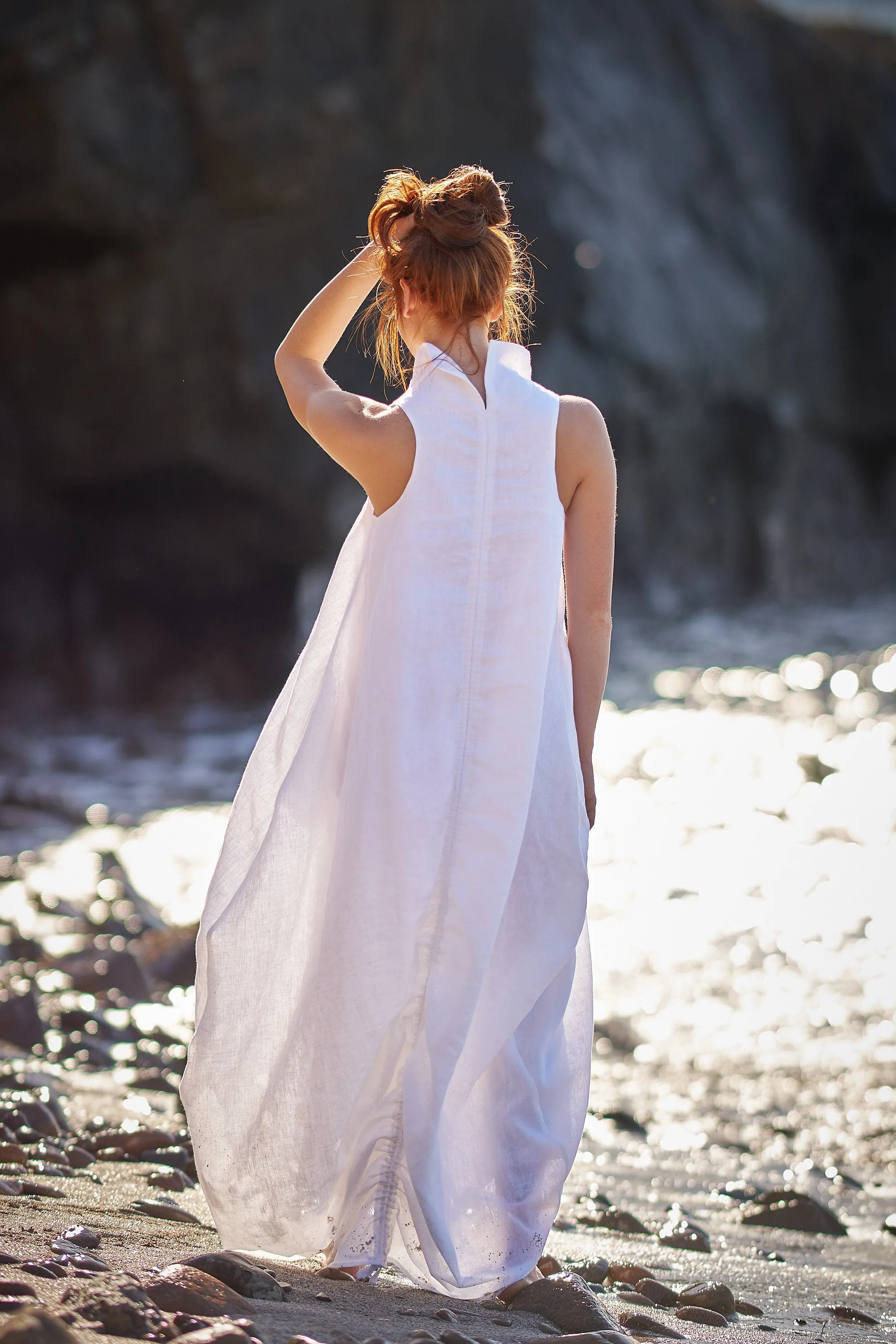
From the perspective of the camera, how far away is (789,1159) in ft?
11.9

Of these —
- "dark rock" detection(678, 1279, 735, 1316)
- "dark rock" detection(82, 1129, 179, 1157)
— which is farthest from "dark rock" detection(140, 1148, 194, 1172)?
"dark rock" detection(678, 1279, 735, 1316)

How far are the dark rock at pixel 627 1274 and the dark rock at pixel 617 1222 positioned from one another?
32 cm

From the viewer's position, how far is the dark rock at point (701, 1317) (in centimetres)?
230

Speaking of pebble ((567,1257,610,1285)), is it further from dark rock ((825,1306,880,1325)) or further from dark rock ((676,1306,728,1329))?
dark rock ((825,1306,880,1325))

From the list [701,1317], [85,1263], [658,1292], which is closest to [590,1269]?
[658,1292]

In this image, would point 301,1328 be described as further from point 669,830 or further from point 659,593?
point 659,593

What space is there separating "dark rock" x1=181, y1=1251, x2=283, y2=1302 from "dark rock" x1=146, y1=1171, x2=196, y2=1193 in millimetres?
755

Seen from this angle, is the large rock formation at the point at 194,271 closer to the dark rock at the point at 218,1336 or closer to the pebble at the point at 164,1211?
the pebble at the point at 164,1211

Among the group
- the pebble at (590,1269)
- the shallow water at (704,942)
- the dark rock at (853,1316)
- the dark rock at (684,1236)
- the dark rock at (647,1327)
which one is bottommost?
the dark rock at (647,1327)

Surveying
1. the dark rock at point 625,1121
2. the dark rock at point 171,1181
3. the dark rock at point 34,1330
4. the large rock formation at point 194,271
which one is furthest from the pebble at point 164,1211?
the large rock formation at point 194,271

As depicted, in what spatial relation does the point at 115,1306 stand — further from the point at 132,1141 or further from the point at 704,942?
the point at 704,942

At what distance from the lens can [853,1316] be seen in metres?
2.43

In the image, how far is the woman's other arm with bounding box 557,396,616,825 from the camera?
235 cm

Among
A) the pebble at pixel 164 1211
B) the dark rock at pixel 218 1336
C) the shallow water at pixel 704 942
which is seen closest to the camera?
the dark rock at pixel 218 1336
